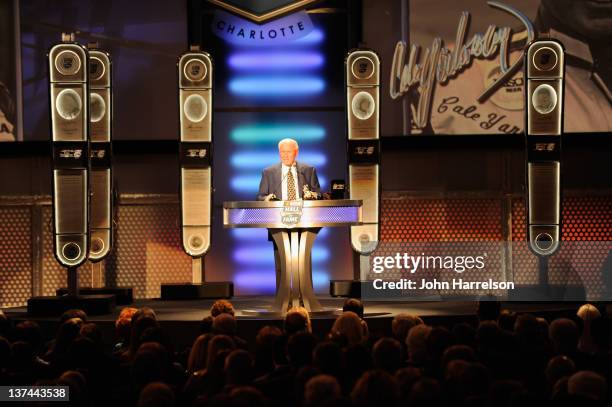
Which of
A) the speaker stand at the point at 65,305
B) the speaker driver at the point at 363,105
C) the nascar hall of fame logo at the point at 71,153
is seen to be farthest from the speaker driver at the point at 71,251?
the speaker driver at the point at 363,105

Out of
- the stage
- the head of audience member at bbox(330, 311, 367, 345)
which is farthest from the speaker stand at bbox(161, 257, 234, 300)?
the head of audience member at bbox(330, 311, 367, 345)

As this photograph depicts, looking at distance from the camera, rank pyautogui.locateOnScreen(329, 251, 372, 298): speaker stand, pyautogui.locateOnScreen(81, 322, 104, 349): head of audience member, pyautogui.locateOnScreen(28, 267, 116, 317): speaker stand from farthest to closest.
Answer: pyautogui.locateOnScreen(329, 251, 372, 298): speaker stand < pyautogui.locateOnScreen(28, 267, 116, 317): speaker stand < pyautogui.locateOnScreen(81, 322, 104, 349): head of audience member

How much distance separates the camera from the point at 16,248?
1098cm

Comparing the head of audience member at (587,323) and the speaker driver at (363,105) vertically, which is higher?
the speaker driver at (363,105)

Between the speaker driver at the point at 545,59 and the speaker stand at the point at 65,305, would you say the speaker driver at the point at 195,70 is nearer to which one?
the speaker stand at the point at 65,305

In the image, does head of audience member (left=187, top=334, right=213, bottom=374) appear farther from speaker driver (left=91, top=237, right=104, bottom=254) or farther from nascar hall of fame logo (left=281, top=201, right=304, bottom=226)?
speaker driver (left=91, top=237, right=104, bottom=254)

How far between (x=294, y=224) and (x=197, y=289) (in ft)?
10.3

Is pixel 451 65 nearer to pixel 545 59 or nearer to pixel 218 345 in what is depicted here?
pixel 545 59

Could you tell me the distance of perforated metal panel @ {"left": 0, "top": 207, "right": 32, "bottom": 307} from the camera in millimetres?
10969

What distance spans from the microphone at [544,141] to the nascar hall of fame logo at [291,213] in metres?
3.24

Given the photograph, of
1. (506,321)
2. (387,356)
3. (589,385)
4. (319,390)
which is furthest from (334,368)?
(506,321)

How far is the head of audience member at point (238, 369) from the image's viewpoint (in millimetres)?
3639

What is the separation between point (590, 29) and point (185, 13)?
4.53m

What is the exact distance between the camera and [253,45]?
11.1 metres
